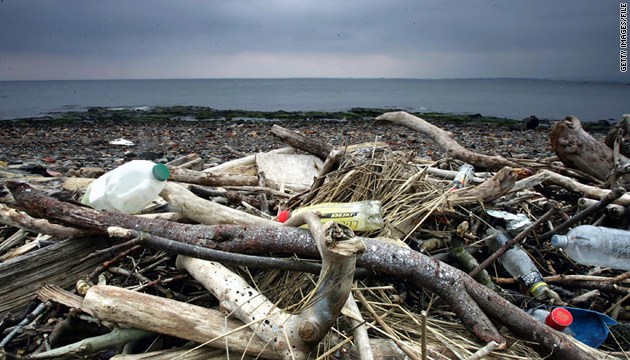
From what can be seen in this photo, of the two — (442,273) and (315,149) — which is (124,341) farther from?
(315,149)

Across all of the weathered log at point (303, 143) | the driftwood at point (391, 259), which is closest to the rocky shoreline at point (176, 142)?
the weathered log at point (303, 143)

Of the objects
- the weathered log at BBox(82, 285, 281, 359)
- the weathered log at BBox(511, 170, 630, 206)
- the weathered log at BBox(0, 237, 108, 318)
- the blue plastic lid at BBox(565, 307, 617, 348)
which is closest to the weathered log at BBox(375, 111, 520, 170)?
the weathered log at BBox(511, 170, 630, 206)

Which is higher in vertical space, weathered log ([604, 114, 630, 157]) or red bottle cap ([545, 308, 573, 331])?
weathered log ([604, 114, 630, 157])

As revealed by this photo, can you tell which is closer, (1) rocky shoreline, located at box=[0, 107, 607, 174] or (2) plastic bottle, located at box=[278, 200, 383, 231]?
(2) plastic bottle, located at box=[278, 200, 383, 231]

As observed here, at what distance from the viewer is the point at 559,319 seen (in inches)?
92.9

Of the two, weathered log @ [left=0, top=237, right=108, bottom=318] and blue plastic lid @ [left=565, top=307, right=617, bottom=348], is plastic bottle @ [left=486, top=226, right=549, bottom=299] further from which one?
weathered log @ [left=0, top=237, right=108, bottom=318]

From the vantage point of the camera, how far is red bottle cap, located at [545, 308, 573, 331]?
2346mm

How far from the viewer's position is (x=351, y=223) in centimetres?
296

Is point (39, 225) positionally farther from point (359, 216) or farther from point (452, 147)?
point (452, 147)

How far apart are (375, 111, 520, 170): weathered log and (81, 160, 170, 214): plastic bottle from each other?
3495mm

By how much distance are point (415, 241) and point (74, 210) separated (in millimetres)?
2464

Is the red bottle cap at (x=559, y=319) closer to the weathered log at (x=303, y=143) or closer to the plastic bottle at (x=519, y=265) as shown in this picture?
the plastic bottle at (x=519, y=265)

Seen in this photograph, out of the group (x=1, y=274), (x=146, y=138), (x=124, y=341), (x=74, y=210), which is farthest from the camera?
(x=146, y=138)

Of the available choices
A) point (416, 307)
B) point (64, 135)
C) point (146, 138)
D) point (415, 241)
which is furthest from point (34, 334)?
point (64, 135)
